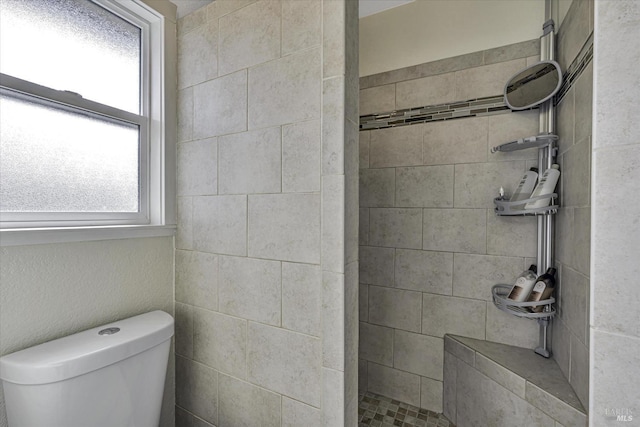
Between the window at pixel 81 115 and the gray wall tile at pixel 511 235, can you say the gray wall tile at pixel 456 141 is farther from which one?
the window at pixel 81 115

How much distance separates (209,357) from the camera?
1.28 metres

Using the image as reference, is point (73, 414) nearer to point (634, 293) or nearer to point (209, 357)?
point (209, 357)

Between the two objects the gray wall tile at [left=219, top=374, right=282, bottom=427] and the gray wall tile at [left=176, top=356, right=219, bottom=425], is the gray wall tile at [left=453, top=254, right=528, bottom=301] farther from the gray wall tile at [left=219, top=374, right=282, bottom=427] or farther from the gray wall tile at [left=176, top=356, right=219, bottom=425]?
the gray wall tile at [left=176, top=356, right=219, bottom=425]

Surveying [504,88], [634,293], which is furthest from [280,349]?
[504,88]

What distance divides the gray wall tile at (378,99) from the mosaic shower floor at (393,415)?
183 centimetres

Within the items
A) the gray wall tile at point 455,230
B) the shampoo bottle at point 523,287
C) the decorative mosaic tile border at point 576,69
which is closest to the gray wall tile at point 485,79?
the decorative mosaic tile border at point 576,69

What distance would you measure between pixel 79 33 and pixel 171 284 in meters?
1.07

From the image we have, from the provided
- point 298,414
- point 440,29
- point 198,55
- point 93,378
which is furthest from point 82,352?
point 440,29

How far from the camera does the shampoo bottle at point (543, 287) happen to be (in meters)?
1.37

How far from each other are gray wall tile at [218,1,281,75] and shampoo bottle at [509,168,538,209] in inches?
50.0

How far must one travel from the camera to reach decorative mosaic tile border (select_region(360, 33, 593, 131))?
1.35 meters

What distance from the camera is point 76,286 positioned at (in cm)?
108

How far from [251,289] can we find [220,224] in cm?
30

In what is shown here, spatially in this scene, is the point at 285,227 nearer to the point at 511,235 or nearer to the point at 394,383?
the point at 511,235
